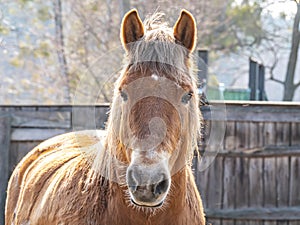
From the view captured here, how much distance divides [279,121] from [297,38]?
4.28m

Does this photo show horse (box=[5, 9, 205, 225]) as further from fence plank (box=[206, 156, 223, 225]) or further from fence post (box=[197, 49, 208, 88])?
fence post (box=[197, 49, 208, 88])

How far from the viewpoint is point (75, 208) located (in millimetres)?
3006

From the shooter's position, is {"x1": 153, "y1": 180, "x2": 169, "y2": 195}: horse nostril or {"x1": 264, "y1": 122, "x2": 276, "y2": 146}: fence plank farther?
{"x1": 264, "y1": 122, "x2": 276, "y2": 146}: fence plank

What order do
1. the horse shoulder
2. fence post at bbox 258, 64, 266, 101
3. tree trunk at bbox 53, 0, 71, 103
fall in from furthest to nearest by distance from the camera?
tree trunk at bbox 53, 0, 71, 103, fence post at bbox 258, 64, 266, 101, the horse shoulder

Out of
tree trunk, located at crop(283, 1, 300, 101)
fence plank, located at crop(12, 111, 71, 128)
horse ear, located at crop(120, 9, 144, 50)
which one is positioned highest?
tree trunk, located at crop(283, 1, 300, 101)

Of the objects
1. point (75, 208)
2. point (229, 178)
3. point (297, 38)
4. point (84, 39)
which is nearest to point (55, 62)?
point (84, 39)

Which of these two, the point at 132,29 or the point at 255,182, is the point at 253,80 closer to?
the point at 255,182

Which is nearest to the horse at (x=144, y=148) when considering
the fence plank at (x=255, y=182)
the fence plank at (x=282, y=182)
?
the fence plank at (x=255, y=182)

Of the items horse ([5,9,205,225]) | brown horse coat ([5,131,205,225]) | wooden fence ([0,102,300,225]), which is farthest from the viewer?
wooden fence ([0,102,300,225])

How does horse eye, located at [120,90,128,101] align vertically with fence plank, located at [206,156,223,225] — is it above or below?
above

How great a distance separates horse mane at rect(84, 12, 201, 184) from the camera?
2.72 m

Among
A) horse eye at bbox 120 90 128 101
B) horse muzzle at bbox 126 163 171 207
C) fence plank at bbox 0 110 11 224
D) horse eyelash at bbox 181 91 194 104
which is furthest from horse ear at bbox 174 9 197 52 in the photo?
fence plank at bbox 0 110 11 224

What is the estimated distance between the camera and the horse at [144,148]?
244 cm

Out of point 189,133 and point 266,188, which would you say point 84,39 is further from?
point 189,133
